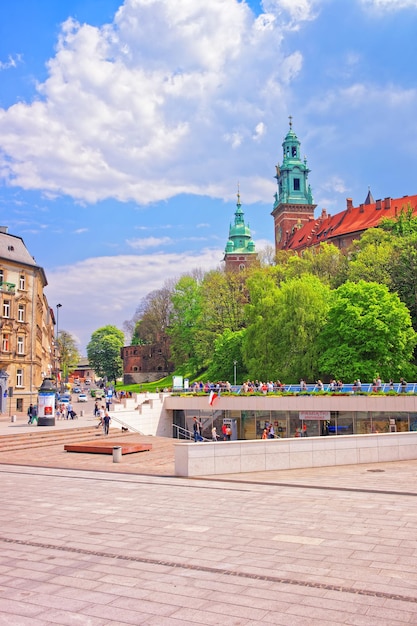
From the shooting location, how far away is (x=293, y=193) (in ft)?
400

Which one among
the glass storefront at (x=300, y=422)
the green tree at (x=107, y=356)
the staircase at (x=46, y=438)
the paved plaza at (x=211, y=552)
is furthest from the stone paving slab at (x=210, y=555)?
the green tree at (x=107, y=356)

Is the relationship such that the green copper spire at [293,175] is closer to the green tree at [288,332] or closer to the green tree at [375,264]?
the green tree at [375,264]

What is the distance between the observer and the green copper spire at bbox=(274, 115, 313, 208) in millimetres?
120581

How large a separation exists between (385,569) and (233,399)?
3429 centimetres

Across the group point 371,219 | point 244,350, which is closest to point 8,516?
point 244,350

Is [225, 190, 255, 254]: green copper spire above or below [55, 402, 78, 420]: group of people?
above

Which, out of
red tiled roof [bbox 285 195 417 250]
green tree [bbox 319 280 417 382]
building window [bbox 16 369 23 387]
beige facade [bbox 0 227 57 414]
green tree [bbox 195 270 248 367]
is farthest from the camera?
red tiled roof [bbox 285 195 417 250]

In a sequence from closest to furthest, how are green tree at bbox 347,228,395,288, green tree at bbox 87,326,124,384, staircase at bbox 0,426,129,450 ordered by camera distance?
1. staircase at bbox 0,426,129,450
2. green tree at bbox 347,228,395,288
3. green tree at bbox 87,326,124,384

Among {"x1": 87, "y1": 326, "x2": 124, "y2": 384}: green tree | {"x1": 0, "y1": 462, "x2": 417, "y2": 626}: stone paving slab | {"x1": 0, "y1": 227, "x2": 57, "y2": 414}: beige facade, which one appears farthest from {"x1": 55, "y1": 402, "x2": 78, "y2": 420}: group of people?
{"x1": 87, "y1": 326, "x2": 124, "y2": 384}: green tree

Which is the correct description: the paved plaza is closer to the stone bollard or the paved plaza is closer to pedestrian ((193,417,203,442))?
the stone bollard

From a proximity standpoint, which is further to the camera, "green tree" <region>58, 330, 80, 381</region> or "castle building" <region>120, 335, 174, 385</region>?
"green tree" <region>58, 330, 80, 381</region>

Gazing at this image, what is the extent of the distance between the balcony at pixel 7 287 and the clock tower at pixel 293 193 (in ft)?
258

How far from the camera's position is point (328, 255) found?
70.3m

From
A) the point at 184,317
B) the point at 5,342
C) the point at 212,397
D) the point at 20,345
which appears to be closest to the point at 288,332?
the point at 212,397
